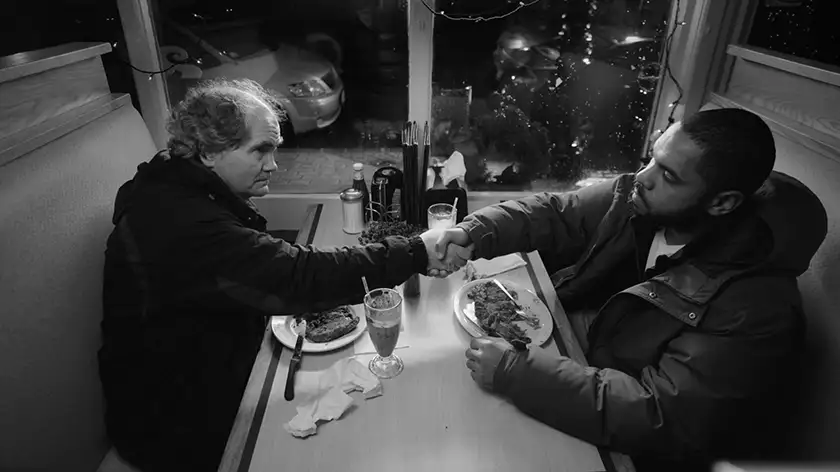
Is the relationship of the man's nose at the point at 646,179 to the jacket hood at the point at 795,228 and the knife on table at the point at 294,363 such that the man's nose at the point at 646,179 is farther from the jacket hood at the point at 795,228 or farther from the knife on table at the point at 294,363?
the knife on table at the point at 294,363

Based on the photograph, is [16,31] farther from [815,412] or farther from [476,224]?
[815,412]

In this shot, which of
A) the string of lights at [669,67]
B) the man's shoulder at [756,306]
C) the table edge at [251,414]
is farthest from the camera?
the string of lights at [669,67]

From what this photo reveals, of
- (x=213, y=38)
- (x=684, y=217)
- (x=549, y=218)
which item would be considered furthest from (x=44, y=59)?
(x=684, y=217)

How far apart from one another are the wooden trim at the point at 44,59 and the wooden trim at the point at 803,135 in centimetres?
233

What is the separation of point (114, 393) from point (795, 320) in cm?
170

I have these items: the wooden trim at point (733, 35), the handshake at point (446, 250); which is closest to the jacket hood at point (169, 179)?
the handshake at point (446, 250)

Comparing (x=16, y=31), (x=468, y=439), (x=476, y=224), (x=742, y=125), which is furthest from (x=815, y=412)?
(x=16, y=31)

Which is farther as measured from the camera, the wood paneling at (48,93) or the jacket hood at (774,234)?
the wood paneling at (48,93)

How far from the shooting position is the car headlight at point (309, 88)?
2488 mm

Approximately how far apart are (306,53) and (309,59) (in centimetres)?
3

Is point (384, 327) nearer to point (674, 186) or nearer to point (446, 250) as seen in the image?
point (446, 250)

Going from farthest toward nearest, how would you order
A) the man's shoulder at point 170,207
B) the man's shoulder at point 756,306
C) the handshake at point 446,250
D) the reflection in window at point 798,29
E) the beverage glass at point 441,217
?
the beverage glass at point 441,217
the reflection in window at point 798,29
the handshake at point 446,250
the man's shoulder at point 170,207
the man's shoulder at point 756,306

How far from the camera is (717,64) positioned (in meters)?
2.23

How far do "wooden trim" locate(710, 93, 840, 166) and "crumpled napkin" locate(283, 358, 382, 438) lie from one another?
4.72 feet
